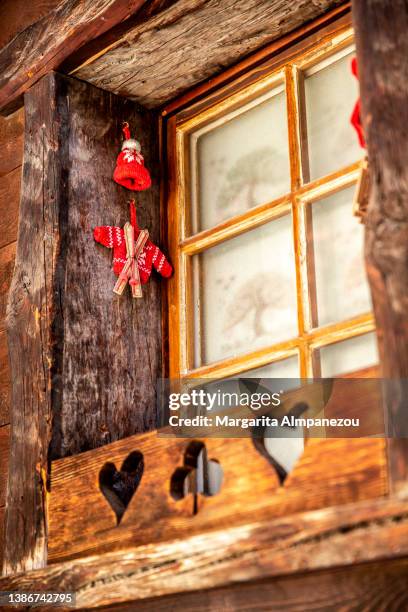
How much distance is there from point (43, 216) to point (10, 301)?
0.25m

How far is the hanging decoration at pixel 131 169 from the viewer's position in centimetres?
274

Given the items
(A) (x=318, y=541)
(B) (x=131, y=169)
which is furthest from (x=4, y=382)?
(A) (x=318, y=541)

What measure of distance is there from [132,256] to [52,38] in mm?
682

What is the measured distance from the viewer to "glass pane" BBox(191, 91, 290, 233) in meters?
2.63

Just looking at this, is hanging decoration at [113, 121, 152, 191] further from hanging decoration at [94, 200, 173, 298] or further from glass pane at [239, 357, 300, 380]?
glass pane at [239, 357, 300, 380]

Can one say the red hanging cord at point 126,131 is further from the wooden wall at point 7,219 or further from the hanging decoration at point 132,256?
the wooden wall at point 7,219

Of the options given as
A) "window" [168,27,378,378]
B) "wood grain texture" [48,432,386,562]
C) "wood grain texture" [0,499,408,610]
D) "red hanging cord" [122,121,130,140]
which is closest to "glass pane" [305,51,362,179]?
"window" [168,27,378,378]

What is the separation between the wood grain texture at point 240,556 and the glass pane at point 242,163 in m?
1.01

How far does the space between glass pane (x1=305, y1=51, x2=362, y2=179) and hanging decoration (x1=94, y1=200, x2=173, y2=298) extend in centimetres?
51

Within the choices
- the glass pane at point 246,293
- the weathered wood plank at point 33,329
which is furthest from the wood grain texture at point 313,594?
the glass pane at point 246,293

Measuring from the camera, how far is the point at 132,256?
107 inches

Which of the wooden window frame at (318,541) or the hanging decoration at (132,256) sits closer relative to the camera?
the wooden window frame at (318,541)

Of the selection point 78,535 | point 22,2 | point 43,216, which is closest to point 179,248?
point 43,216

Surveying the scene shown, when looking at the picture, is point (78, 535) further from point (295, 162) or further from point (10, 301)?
point (295, 162)
